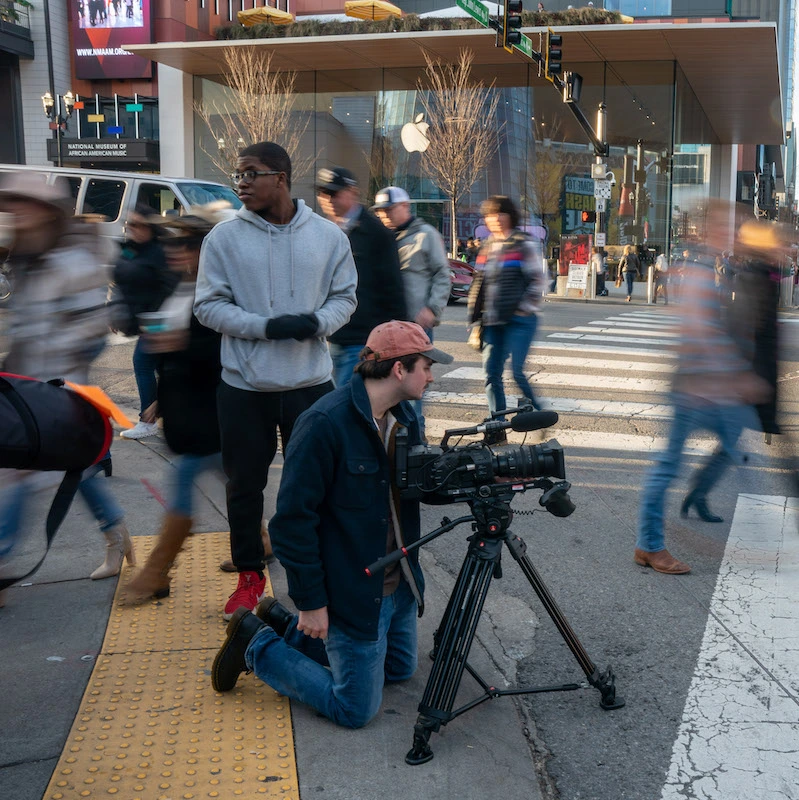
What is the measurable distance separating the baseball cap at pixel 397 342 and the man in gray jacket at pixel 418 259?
3.13m

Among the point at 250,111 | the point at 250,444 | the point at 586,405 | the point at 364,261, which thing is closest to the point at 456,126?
the point at 250,111

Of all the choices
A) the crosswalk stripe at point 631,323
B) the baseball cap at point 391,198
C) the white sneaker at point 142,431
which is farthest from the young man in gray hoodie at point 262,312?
Answer: the crosswalk stripe at point 631,323

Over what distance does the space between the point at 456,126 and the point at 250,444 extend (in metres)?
30.8

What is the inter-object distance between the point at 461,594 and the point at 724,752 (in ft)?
3.46

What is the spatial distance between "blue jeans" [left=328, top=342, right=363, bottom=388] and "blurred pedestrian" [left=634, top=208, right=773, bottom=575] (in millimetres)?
1895

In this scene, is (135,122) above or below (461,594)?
above

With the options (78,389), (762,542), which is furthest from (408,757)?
(762,542)

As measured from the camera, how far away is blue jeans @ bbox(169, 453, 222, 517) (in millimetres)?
4297

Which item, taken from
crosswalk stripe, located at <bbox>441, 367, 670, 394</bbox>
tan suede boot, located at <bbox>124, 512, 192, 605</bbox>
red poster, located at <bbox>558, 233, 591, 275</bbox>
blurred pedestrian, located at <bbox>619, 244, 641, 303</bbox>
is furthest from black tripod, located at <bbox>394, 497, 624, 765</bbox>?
red poster, located at <bbox>558, 233, 591, 275</bbox>

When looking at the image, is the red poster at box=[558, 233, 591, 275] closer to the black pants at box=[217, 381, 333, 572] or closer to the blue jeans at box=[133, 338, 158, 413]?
the blue jeans at box=[133, 338, 158, 413]

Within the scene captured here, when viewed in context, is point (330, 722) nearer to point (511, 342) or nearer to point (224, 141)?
point (511, 342)

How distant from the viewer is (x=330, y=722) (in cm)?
342

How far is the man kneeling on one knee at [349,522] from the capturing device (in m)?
3.23

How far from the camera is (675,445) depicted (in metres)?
4.96
